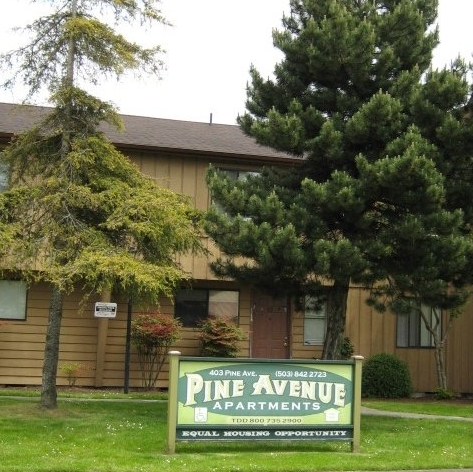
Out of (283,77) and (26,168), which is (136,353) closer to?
(26,168)

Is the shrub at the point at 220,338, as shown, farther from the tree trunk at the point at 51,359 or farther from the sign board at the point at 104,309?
A: the tree trunk at the point at 51,359

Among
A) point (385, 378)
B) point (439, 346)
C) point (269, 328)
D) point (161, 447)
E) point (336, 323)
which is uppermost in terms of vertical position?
point (336, 323)

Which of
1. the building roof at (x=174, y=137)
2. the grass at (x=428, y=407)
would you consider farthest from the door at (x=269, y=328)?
the building roof at (x=174, y=137)

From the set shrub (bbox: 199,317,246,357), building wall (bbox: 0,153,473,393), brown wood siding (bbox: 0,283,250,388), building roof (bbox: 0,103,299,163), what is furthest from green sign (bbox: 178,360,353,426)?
brown wood siding (bbox: 0,283,250,388)

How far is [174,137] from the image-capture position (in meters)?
21.7

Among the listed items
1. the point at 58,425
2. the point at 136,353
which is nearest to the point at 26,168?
the point at 58,425

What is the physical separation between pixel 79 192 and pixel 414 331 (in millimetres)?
12690

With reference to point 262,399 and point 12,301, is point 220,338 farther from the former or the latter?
point 262,399

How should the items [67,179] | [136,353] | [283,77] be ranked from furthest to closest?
[136,353], [283,77], [67,179]

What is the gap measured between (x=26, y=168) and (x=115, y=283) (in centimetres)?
305

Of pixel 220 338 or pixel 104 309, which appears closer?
pixel 104 309

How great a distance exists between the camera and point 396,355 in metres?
22.2

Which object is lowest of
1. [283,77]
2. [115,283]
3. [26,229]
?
[115,283]

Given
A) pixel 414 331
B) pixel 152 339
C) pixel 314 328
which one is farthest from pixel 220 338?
pixel 414 331
